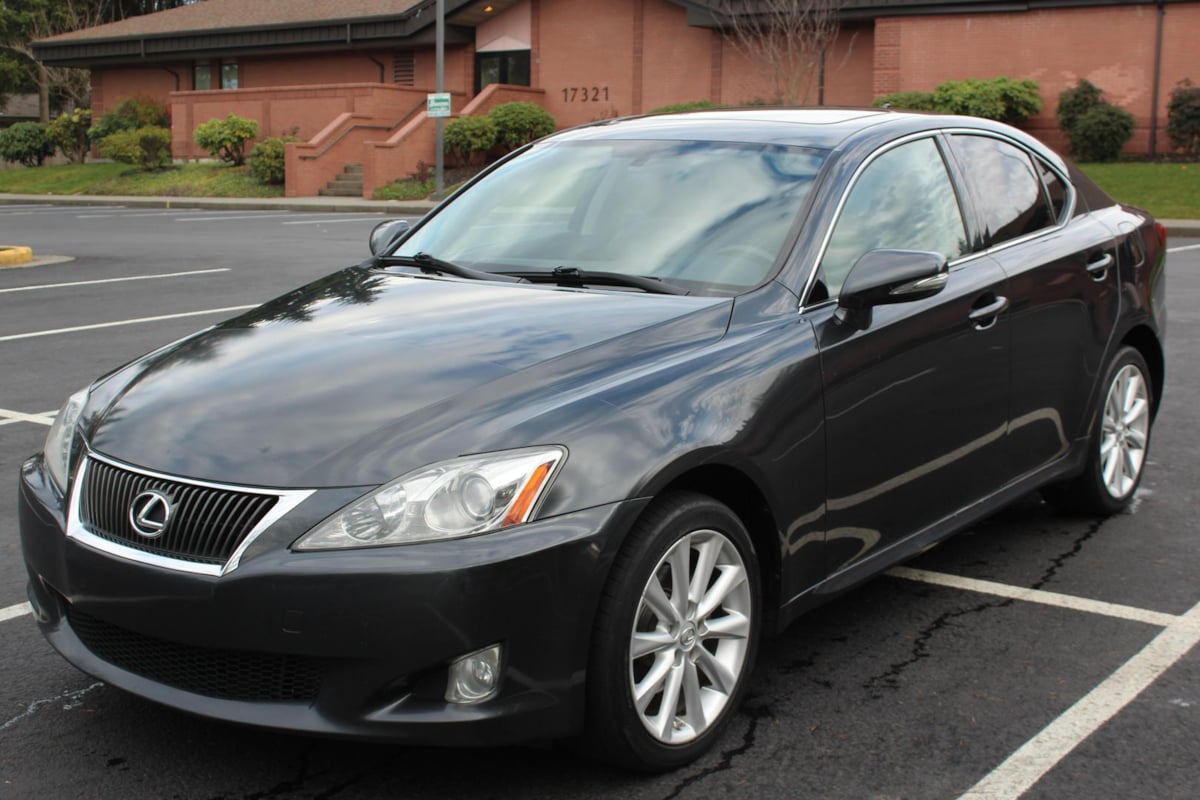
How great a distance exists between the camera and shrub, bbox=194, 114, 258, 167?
126 ft

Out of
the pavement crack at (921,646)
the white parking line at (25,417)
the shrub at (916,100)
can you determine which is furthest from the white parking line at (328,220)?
the pavement crack at (921,646)

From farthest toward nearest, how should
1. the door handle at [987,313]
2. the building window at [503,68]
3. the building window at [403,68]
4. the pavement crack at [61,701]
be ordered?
the building window at [403,68] → the building window at [503,68] → the door handle at [987,313] → the pavement crack at [61,701]

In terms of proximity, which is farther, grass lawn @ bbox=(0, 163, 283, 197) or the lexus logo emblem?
grass lawn @ bbox=(0, 163, 283, 197)

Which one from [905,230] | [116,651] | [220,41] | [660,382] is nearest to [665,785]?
[660,382]

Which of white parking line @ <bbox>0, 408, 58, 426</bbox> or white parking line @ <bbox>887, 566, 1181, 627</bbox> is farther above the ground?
white parking line @ <bbox>0, 408, 58, 426</bbox>

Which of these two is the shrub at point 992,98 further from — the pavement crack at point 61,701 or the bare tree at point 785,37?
the pavement crack at point 61,701

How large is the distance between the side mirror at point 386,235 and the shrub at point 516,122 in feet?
99.9

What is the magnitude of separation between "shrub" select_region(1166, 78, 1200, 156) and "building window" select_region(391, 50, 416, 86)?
21655 mm

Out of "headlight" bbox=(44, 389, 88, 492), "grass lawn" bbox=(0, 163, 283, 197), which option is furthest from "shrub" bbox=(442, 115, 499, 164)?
"headlight" bbox=(44, 389, 88, 492)

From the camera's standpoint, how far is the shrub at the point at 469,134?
35.2 m

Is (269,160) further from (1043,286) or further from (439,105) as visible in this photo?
(1043,286)

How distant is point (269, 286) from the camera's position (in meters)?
14.4

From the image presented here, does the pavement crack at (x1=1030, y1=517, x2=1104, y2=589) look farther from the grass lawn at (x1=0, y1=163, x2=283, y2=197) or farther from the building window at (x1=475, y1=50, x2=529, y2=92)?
the building window at (x1=475, y1=50, x2=529, y2=92)

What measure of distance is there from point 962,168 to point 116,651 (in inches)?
131
